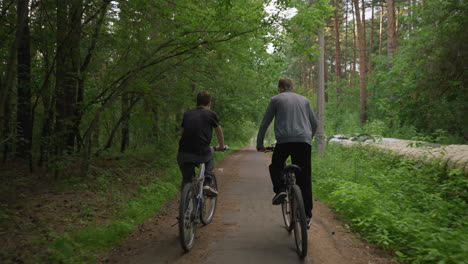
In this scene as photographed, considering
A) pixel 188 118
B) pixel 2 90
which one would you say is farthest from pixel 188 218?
pixel 2 90

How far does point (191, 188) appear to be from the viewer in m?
4.03

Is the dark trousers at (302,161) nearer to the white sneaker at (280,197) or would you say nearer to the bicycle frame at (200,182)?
the white sneaker at (280,197)

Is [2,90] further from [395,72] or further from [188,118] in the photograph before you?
[395,72]

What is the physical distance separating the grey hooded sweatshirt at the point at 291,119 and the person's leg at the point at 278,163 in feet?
0.37

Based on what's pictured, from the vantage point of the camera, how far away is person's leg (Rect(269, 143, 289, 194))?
162 inches

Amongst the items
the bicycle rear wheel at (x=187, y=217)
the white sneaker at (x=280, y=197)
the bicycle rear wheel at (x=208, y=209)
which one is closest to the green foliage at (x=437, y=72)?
the white sneaker at (x=280, y=197)

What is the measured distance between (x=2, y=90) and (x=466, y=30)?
36.4ft

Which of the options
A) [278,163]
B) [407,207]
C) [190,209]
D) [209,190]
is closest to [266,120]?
[278,163]

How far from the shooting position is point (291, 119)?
3.99m

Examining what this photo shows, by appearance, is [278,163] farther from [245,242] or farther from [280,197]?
[245,242]

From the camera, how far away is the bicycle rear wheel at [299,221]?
3.46m

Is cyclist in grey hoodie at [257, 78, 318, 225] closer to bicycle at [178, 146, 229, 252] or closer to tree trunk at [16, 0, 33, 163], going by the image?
bicycle at [178, 146, 229, 252]

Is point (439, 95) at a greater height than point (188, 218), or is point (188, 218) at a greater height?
point (439, 95)

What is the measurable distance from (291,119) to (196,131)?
4.30 feet
